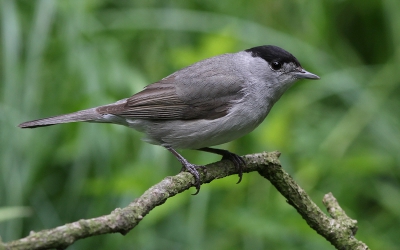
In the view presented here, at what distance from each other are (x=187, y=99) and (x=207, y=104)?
15 cm

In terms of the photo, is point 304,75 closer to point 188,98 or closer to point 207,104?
point 207,104

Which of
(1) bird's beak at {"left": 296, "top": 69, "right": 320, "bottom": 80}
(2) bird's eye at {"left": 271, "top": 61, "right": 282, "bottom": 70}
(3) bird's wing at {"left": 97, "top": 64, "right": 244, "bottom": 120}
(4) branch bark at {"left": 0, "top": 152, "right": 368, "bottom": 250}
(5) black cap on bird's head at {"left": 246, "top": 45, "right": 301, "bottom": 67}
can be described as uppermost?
(5) black cap on bird's head at {"left": 246, "top": 45, "right": 301, "bottom": 67}

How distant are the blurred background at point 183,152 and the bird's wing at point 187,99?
464 mm

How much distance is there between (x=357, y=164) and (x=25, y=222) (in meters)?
2.71

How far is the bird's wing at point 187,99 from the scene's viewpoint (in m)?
3.65

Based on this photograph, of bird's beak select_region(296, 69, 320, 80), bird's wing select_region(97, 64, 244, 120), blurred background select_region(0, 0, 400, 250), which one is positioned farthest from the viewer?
blurred background select_region(0, 0, 400, 250)

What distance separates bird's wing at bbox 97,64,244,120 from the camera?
12.0ft

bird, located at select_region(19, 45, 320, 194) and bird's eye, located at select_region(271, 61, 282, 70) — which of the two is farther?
bird's eye, located at select_region(271, 61, 282, 70)

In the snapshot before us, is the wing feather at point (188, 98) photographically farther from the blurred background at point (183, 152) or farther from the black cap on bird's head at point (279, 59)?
the blurred background at point (183, 152)

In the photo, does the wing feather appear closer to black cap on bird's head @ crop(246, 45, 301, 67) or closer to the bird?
the bird

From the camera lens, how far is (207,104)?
12.0ft

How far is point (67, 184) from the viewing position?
4570mm

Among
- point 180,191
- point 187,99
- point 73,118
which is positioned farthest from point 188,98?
point 180,191

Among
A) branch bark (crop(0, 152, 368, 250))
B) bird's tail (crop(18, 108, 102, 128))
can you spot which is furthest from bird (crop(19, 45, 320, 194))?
branch bark (crop(0, 152, 368, 250))
